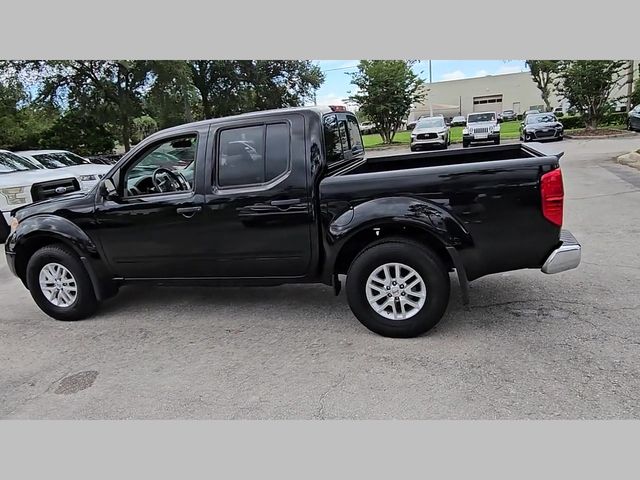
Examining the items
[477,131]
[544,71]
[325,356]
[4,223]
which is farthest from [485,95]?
[325,356]

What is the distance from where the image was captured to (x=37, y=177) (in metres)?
9.45

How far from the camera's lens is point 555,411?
116 inches

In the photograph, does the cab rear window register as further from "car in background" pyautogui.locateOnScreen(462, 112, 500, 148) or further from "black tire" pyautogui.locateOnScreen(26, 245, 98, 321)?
"car in background" pyautogui.locateOnScreen(462, 112, 500, 148)

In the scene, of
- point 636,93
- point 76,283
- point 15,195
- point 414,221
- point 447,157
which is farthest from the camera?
point 636,93

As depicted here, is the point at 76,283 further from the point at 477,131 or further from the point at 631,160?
the point at 477,131

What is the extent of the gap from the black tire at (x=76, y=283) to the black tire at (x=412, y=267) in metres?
2.70

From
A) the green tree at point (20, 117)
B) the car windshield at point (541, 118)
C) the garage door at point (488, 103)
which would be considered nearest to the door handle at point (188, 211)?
the green tree at point (20, 117)

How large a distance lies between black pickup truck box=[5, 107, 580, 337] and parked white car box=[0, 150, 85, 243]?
407cm

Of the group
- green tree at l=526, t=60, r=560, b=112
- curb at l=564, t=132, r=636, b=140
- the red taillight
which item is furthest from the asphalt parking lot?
green tree at l=526, t=60, r=560, b=112

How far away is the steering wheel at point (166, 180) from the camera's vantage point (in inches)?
184

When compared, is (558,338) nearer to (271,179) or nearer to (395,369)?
(395,369)

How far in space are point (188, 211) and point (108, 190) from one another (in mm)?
907

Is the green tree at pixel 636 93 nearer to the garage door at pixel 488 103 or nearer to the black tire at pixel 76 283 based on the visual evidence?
the black tire at pixel 76 283

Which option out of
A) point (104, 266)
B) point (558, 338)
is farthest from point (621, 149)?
point (104, 266)
